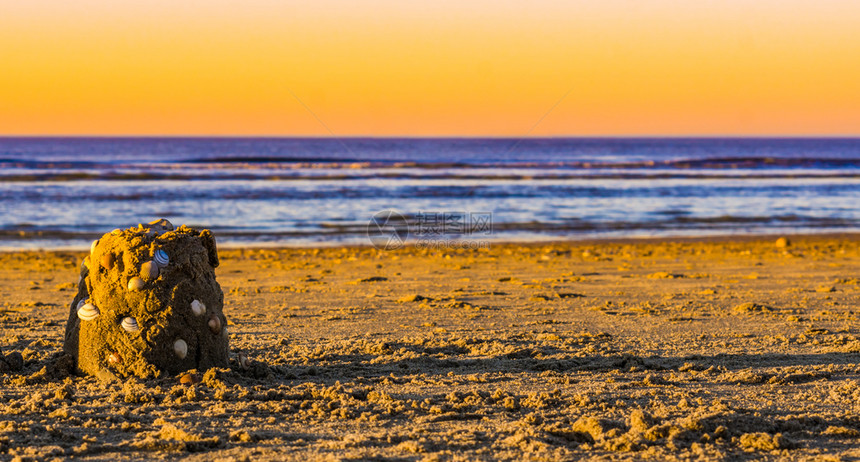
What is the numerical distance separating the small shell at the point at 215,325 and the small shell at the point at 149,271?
0.47 meters

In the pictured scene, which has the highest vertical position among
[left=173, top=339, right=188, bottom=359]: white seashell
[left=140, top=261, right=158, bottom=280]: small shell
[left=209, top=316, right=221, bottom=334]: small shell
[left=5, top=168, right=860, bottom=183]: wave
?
[left=5, top=168, right=860, bottom=183]: wave

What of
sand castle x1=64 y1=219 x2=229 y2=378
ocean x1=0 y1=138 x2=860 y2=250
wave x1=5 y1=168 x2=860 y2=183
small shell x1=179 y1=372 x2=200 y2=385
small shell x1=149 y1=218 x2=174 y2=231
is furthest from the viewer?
wave x1=5 y1=168 x2=860 y2=183

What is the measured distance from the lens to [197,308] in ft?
17.7

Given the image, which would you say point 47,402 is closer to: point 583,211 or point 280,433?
point 280,433

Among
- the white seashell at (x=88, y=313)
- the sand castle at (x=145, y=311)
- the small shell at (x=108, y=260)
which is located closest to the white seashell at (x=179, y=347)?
the sand castle at (x=145, y=311)

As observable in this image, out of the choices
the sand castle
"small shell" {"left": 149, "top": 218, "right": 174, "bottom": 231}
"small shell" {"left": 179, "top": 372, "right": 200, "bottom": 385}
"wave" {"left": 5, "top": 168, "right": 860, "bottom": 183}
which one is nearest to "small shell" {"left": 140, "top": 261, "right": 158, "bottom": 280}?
the sand castle

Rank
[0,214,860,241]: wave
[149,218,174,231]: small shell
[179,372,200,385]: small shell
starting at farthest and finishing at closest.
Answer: [0,214,860,241]: wave, [149,218,174,231]: small shell, [179,372,200,385]: small shell

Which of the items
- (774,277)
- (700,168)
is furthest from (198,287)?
(700,168)

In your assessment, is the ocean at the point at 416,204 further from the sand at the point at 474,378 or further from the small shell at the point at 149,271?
the small shell at the point at 149,271

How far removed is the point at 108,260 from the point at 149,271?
0.97 feet

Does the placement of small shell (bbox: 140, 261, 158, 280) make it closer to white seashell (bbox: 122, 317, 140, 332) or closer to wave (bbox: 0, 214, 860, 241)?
white seashell (bbox: 122, 317, 140, 332)

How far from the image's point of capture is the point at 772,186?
119 ft

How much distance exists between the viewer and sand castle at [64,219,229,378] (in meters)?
5.35

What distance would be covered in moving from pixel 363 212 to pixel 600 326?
54.5 feet
